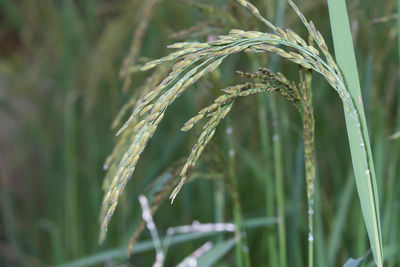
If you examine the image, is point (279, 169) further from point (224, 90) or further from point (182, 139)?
point (182, 139)

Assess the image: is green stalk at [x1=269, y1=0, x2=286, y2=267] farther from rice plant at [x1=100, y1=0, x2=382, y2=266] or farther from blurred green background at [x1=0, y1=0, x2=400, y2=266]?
rice plant at [x1=100, y1=0, x2=382, y2=266]

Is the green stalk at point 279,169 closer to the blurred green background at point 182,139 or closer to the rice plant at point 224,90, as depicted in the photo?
the blurred green background at point 182,139

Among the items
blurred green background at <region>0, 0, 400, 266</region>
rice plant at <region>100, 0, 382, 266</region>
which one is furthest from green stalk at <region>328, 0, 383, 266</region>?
blurred green background at <region>0, 0, 400, 266</region>

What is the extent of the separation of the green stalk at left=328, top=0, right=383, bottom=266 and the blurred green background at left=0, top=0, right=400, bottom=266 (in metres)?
0.24

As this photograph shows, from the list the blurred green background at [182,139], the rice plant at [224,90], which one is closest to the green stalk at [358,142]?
the rice plant at [224,90]

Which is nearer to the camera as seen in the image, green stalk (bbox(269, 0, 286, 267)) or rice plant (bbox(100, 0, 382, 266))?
rice plant (bbox(100, 0, 382, 266))

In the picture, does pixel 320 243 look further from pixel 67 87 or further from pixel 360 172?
pixel 67 87

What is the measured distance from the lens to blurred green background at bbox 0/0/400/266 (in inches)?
39.3

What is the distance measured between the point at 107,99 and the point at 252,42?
1314mm

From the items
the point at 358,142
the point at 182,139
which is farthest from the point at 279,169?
the point at 182,139

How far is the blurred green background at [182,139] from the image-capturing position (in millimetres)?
999

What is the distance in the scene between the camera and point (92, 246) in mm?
1642

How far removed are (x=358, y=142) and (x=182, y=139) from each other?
993 mm

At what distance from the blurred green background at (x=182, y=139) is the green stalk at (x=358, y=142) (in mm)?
242
